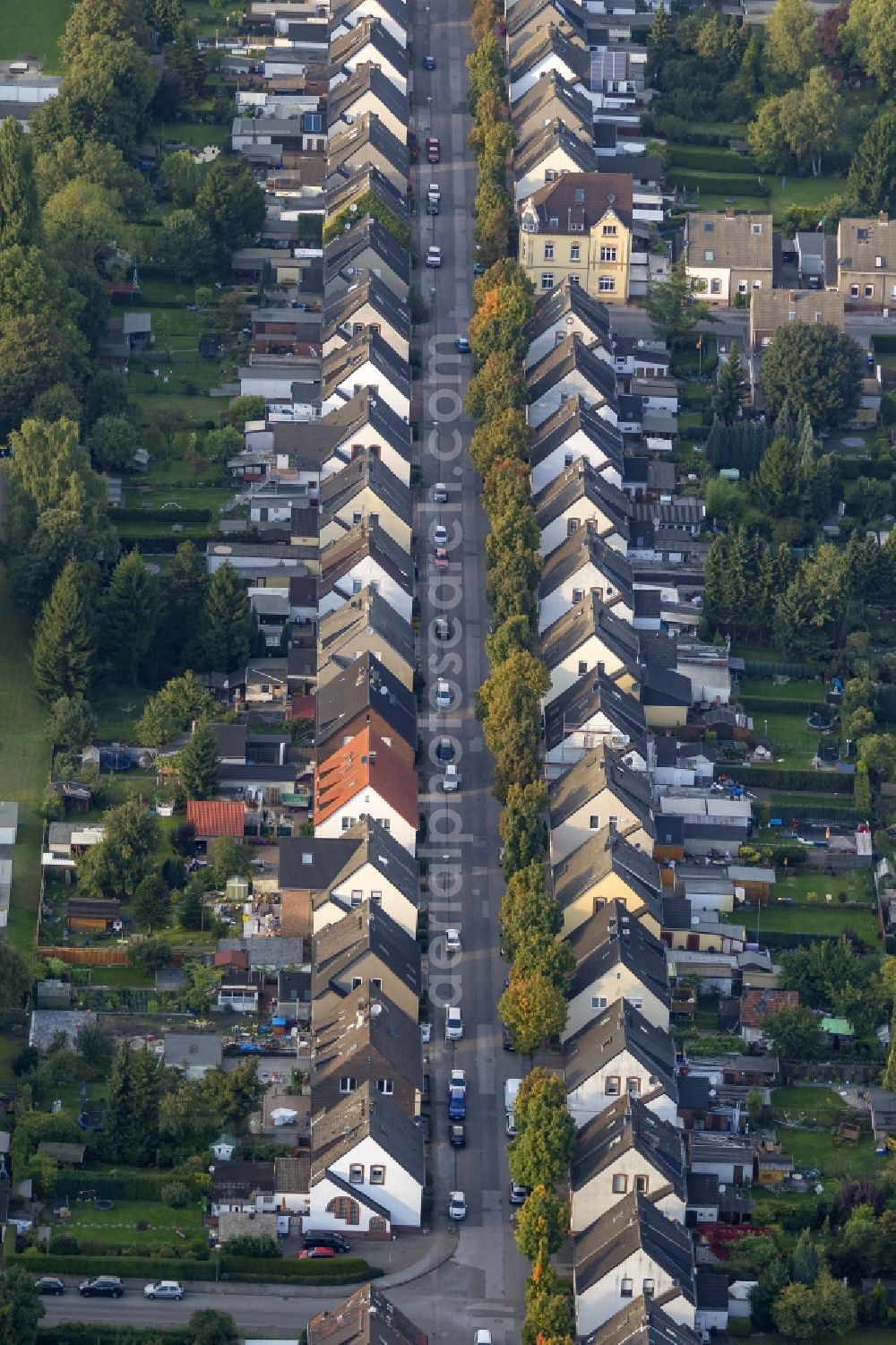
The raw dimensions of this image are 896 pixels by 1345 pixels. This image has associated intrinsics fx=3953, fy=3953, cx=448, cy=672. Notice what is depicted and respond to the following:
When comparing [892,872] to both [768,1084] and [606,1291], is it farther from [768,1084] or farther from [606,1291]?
[606,1291]

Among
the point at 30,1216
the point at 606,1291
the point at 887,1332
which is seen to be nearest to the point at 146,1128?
the point at 30,1216

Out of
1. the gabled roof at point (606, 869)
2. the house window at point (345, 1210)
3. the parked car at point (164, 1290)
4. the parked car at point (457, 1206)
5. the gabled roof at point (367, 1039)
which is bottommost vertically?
the parked car at point (164, 1290)

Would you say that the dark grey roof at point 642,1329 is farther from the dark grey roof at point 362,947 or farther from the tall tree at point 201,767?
the tall tree at point 201,767

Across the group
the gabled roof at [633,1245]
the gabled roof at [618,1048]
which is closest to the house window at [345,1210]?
the gabled roof at [633,1245]

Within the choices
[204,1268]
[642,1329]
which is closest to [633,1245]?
[642,1329]

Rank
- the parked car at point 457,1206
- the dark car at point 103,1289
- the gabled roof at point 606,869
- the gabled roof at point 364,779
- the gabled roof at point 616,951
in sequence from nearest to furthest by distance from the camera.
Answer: the dark car at point 103,1289 → the parked car at point 457,1206 → the gabled roof at point 616,951 → the gabled roof at point 606,869 → the gabled roof at point 364,779

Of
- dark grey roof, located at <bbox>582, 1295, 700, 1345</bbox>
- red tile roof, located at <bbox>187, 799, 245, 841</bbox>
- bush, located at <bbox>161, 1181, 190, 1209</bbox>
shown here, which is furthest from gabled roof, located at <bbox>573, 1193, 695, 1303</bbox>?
red tile roof, located at <bbox>187, 799, 245, 841</bbox>

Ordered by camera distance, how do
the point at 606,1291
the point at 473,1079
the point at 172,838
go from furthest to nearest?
the point at 172,838 < the point at 473,1079 < the point at 606,1291
